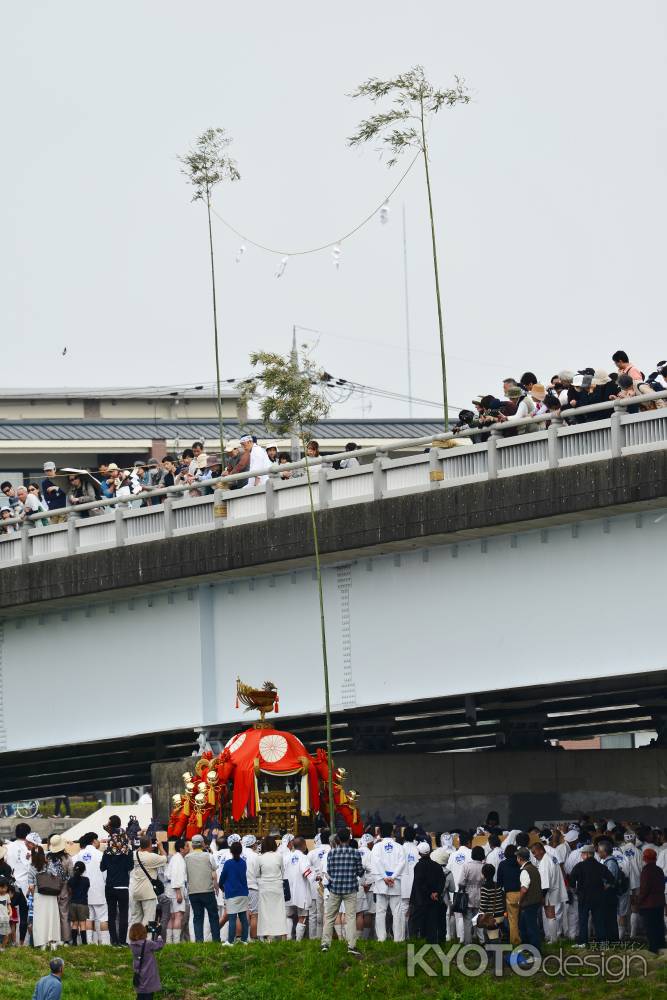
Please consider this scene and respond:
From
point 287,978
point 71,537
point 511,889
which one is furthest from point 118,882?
point 71,537

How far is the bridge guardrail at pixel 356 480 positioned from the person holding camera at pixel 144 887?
868 centimetres

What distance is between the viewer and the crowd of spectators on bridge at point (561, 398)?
2922 cm

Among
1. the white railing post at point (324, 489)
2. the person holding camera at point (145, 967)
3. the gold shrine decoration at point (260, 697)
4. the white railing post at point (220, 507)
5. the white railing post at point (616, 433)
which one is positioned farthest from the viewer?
the white railing post at point (220, 507)

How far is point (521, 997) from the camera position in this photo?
23.9 meters

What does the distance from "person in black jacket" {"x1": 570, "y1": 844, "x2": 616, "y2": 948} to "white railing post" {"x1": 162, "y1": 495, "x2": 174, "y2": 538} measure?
A: 472 inches

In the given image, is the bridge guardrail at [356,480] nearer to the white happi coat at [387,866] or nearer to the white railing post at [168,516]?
the white railing post at [168,516]

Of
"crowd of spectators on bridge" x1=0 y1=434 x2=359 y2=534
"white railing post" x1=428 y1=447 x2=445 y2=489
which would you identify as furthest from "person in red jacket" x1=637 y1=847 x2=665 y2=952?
"crowd of spectators on bridge" x1=0 y1=434 x2=359 y2=534

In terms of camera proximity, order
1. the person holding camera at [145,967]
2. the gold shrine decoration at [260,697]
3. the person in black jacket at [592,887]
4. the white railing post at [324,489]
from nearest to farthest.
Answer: the person holding camera at [145,967] < the person in black jacket at [592,887] < the gold shrine decoration at [260,697] < the white railing post at [324,489]

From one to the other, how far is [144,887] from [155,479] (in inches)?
589

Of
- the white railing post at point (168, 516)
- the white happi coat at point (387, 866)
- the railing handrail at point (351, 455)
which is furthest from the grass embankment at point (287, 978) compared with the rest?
the white railing post at point (168, 516)

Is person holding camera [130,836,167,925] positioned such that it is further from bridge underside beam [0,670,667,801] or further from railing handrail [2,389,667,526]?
bridge underside beam [0,670,667,801]

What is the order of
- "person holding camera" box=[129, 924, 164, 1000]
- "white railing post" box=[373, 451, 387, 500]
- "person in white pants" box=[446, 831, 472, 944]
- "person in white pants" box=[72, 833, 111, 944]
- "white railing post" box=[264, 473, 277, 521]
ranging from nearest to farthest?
"person holding camera" box=[129, 924, 164, 1000]
"person in white pants" box=[446, 831, 472, 944]
"person in white pants" box=[72, 833, 111, 944]
"white railing post" box=[373, 451, 387, 500]
"white railing post" box=[264, 473, 277, 521]

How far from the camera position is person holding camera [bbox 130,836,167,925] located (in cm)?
2525

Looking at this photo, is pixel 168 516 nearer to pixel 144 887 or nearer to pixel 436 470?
pixel 436 470
